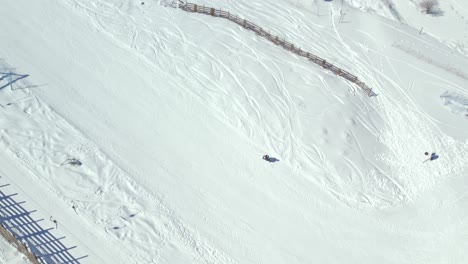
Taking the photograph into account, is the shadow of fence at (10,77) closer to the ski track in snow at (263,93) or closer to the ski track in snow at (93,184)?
the ski track in snow at (93,184)

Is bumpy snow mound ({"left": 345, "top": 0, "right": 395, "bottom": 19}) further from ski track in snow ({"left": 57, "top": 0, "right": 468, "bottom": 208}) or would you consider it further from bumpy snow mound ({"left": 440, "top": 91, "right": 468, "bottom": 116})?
bumpy snow mound ({"left": 440, "top": 91, "right": 468, "bottom": 116})

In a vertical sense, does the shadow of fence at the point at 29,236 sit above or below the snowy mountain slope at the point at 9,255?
above

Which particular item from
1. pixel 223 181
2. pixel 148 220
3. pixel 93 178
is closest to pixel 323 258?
pixel 223 181

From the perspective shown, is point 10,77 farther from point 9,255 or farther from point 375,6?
point 375,6

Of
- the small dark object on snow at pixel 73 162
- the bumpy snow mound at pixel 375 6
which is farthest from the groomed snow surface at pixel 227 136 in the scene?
the bumpy snow mound at pixel 375 6

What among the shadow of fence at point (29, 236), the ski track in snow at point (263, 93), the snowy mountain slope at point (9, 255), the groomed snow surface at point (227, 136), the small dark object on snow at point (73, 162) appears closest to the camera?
the snowy mountain slope at point (9, 255)

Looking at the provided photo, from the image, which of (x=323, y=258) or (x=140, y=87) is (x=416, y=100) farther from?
(x=140, y=87)
